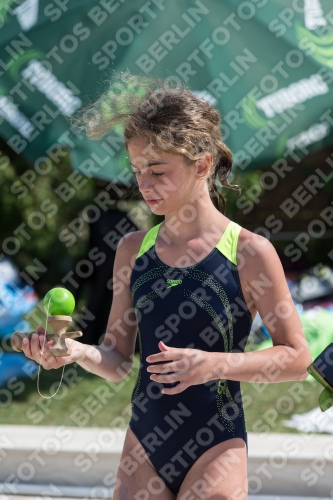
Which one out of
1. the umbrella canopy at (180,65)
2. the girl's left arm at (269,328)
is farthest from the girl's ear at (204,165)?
the umbrella canopy at (180,65)

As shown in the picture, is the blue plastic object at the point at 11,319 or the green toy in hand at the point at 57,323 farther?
the blue plastic object at the point at 11,319

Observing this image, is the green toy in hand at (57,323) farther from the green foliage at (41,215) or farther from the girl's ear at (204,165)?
the green foliage at (41,215)

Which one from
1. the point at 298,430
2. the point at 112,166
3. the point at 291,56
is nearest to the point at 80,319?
the point at 112,166

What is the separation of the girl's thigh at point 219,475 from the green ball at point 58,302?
54cm

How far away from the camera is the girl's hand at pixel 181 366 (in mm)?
1634

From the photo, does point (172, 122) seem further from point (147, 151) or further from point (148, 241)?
point (148, 241)

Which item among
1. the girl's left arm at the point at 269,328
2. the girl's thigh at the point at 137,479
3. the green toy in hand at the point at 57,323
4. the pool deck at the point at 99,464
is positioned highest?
the girl's left arm at the point at 269,328

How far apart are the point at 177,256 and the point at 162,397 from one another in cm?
40

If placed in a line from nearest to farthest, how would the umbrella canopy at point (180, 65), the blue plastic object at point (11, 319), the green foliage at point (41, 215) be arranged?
the umbrella canopy at point (180, 65), the blue plastic object at point (11, 319), the green foliage at point (41, 215)

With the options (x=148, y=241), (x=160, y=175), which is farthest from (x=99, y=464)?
(x=160, y=175)

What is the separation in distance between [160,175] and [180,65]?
2.92 meters

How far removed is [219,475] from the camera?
1.85 meters

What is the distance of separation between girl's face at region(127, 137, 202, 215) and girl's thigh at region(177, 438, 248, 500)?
67 centimetres

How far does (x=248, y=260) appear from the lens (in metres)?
1.93
